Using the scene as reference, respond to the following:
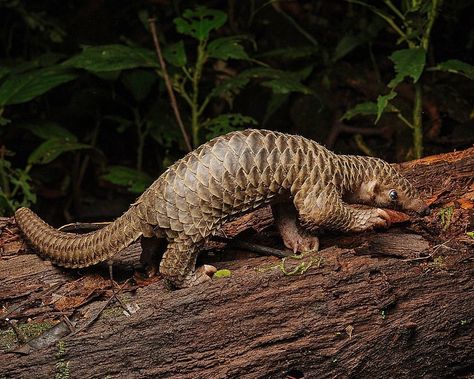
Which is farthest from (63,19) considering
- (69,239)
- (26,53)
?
(69,239)

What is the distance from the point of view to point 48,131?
6051mm

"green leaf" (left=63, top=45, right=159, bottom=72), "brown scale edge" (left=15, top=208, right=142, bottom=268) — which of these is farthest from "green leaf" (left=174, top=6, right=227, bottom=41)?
"brown scale edge" (left=15, top=208, right=142, bottom=268)

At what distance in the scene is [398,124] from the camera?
632 cm

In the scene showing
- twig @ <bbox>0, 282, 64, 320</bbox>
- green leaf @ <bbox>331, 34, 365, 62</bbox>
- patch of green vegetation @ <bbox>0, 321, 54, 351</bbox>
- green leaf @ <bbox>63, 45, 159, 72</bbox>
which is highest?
green leaf @ <bbox>63, 45, 159, 72</bbox>

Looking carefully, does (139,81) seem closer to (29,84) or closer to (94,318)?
(29,84)

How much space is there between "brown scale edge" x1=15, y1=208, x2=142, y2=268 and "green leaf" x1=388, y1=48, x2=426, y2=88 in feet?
7.36

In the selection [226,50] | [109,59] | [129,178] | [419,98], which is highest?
[109,59]

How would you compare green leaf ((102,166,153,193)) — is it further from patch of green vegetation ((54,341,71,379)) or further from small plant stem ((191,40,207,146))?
patch of green vegetation ((54,341,71,379))

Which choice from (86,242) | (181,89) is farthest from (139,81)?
(86,242)

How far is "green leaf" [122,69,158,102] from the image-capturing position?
6.27 m

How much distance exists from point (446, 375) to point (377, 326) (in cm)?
50

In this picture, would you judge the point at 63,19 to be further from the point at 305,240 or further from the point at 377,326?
the point at 377,326

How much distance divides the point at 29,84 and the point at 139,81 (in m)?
1.12

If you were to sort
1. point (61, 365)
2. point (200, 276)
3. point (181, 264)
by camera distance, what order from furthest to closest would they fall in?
1. point (200, 276)
2. point (181, 264)
3. point (61, 365)
